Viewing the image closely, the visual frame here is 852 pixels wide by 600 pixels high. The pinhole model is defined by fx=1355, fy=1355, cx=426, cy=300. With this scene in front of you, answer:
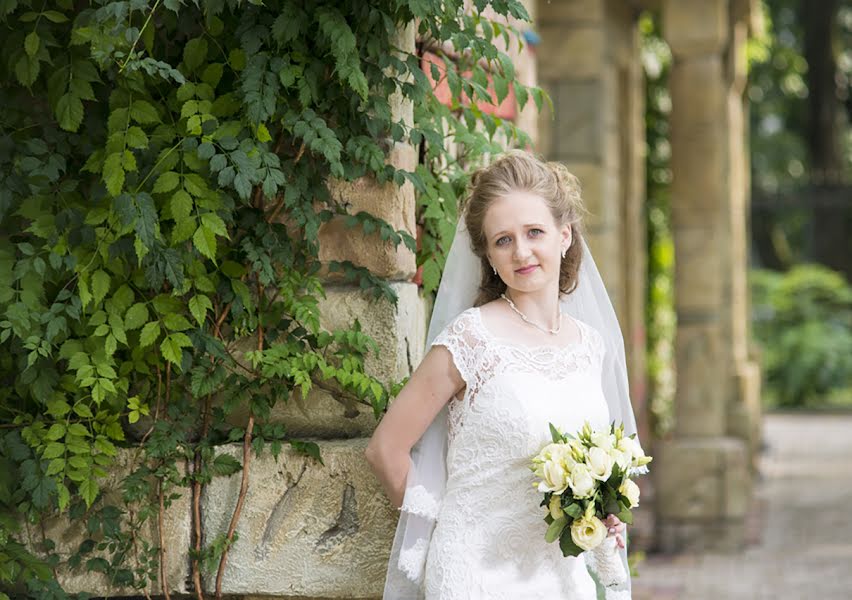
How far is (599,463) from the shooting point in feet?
8.56

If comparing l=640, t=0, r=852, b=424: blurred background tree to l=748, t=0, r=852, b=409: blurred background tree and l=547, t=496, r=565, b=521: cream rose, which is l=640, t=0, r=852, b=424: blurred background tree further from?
l=547, t=496, r=565, b=521: cream rose

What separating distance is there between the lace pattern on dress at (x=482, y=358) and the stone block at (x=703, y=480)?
18.2 ft

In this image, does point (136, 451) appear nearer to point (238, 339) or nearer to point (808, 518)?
point (238, 339)

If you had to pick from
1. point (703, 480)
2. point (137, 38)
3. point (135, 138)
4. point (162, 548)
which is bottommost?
point (703, 480)

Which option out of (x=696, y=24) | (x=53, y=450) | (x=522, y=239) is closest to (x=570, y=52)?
(x=696, y=24)

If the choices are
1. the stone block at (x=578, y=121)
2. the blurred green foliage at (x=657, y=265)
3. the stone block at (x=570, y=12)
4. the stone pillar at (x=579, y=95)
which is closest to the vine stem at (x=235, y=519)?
the stone pillar at (x=579, y=95)

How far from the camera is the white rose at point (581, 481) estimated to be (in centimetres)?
259

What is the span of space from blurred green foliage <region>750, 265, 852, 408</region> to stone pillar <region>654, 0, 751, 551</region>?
10610 mm

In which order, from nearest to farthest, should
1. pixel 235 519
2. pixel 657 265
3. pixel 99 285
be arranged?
1. pixel 99 285
2. pixel 235 519
3. pixel 657 265

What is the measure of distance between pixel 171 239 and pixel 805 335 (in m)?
17.3

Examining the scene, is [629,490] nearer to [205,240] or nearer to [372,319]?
[372,319]

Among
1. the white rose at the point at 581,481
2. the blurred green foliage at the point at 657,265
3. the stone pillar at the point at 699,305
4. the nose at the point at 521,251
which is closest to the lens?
the white rose at the point at 581,481

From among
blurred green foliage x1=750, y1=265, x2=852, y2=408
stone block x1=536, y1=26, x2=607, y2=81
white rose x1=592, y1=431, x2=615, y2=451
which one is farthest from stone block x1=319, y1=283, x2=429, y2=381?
blurred green foliage x1=750, y1=265, x2=852, y2=408

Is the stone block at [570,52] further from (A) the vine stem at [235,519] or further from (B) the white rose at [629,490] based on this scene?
(B) the white rose at [629,490]
